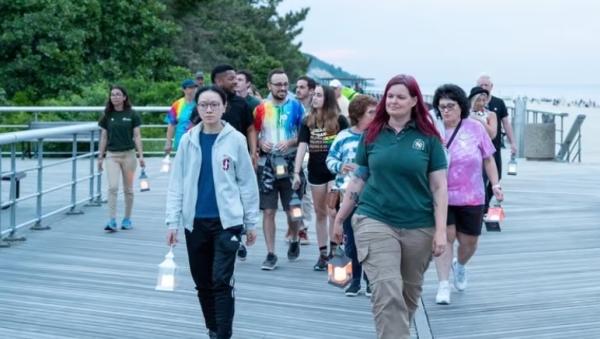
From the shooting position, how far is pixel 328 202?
394 inches

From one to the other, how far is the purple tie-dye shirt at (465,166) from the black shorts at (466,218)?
0.06 meters

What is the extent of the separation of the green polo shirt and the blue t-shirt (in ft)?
3.74

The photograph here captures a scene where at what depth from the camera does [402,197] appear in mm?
6293

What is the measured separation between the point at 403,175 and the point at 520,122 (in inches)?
800

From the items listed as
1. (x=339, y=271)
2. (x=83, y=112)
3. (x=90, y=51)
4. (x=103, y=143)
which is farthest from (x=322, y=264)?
(x=90, y=51)

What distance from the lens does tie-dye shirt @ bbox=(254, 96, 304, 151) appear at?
10633mm

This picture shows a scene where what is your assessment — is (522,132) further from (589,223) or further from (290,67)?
(290,67)

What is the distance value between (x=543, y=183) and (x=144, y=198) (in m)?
7.21

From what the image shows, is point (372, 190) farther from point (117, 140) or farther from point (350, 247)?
point (117, 140)

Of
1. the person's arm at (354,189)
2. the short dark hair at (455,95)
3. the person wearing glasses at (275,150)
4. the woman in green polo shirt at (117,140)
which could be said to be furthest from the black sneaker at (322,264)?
the person's arm at (354,189)

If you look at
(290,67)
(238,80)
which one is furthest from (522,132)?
(290,67)

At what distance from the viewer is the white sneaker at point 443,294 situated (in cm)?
895

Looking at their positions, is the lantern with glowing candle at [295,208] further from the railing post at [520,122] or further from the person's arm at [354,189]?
the railing post at [520,122]

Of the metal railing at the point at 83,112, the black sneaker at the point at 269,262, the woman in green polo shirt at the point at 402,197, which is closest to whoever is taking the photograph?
the woman in green polo shirt at the point at 402,197
